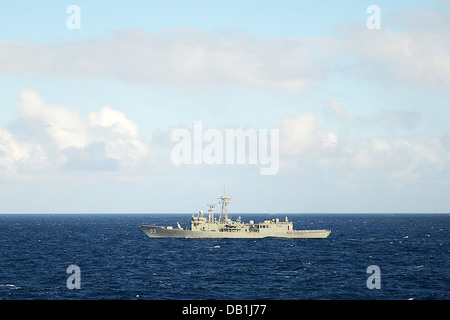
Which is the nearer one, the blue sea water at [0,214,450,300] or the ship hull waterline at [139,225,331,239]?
the blue sea water at [0,214,450,300]

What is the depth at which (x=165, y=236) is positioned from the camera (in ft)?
433

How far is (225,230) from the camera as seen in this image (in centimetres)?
12650

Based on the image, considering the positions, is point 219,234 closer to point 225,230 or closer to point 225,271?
point 225,230

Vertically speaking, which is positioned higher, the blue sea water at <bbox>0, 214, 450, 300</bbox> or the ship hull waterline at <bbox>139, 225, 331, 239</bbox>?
the ship hull waterline at <bbox>139, 225, 331, 239</bbox>

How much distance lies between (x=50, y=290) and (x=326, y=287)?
34582 millimetres

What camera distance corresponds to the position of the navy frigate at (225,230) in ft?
415

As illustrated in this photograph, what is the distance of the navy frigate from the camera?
415 ft

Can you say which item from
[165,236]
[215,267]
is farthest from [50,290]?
[165,236]

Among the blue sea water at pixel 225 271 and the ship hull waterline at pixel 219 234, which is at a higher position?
the ship hull waterline at pixel 219 234

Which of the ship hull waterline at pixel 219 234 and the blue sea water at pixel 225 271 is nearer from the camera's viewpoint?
the blue sea water at pixel 225 271

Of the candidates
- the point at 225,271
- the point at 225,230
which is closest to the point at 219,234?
the point at 225,230
